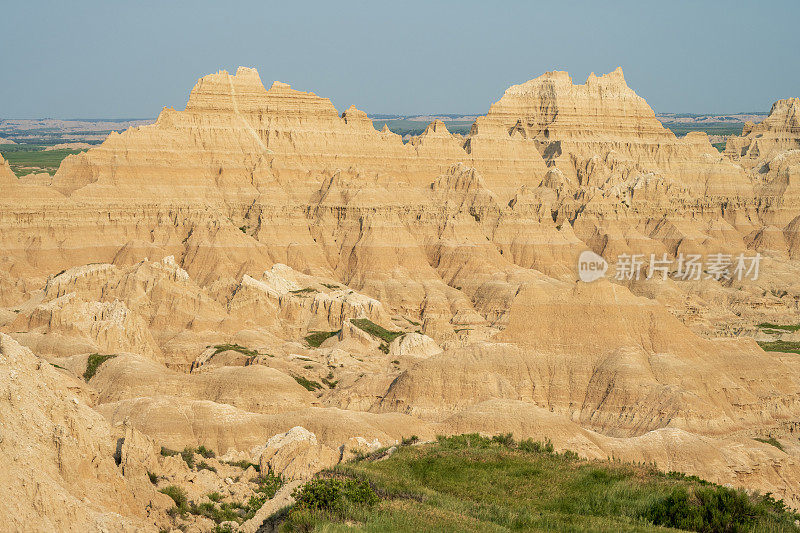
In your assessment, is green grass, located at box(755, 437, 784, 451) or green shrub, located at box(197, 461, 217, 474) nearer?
green shrub, located at box(197, 461, 217, 474)

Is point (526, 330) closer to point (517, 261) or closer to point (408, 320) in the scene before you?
→ point (408, 320)

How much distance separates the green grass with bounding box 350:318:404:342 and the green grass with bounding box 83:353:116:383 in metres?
27.0

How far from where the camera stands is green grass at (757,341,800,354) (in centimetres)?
9938

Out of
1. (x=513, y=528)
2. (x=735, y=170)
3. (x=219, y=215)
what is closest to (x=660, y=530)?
(x=513, y=528)

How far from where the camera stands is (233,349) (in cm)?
8594

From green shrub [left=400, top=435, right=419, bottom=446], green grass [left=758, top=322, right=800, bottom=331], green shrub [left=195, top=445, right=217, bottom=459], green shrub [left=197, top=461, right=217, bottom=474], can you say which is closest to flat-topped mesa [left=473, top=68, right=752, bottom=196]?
green grass [left=758, top=322, right=800, bottom=331]

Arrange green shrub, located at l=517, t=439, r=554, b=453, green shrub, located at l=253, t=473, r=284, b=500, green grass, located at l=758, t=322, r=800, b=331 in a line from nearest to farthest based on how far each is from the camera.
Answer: green shrub, located at l=253, t=473, r=284, b=500
green shrub, located at l=517, t=439, r=554, b=453
green grass, located at l=758, t=322, r=800, b=331

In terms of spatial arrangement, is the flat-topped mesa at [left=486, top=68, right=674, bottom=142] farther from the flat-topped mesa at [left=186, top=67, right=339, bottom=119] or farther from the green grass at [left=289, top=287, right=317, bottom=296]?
the green grass at [left=289, top=287, right=317, bottom=296]

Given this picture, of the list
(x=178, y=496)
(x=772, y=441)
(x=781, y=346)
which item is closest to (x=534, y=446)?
(x=772, y=441)

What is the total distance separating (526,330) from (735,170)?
4880 inches

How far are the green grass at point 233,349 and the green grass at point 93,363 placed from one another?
11292mm

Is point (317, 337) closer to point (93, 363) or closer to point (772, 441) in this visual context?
point (93, 363)

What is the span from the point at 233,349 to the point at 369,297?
26.7m

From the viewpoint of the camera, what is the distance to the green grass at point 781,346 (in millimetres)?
99375
